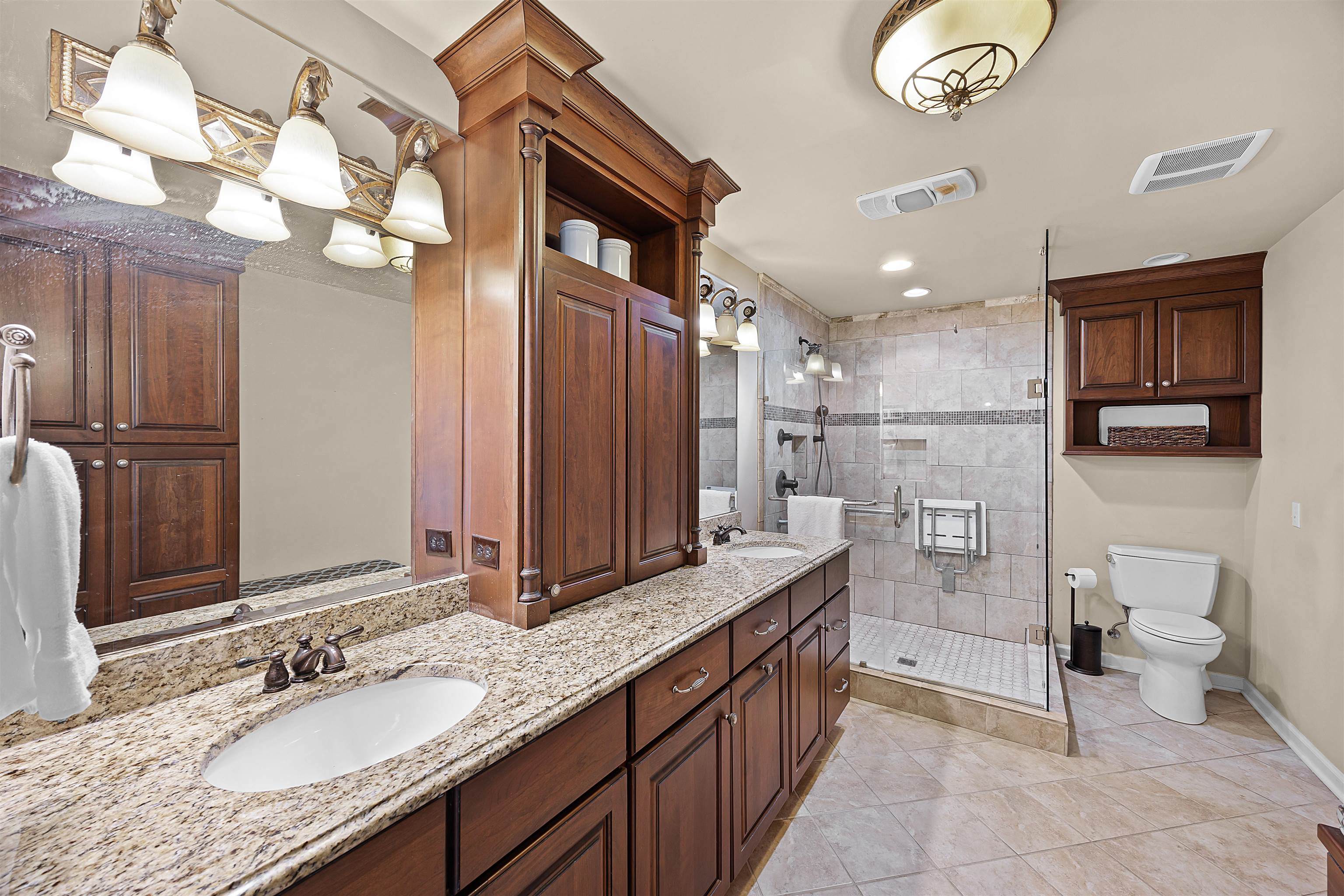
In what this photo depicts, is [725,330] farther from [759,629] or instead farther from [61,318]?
[61,318]

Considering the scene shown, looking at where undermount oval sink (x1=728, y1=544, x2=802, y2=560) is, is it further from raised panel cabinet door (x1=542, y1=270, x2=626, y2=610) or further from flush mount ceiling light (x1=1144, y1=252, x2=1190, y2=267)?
flush mount ceiling light (x1=1144, y1=252, x2=1190, y2=267)

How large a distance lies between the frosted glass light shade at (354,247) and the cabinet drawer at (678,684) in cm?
123

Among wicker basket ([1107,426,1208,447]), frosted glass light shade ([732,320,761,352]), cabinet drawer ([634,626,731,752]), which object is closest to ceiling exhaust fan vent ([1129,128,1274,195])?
frosted glass light shade ([732,320,761,352])

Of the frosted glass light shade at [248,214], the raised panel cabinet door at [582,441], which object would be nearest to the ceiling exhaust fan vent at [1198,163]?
the raised panel cabinet door at [582,441]

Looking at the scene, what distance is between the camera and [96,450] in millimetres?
927

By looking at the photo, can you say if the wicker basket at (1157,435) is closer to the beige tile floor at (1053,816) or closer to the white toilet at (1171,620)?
the white toilet at (1171,620)

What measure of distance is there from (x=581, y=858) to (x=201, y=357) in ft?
4.04

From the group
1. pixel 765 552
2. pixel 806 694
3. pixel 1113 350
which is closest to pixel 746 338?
pixel 765 552

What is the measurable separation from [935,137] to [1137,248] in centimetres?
184

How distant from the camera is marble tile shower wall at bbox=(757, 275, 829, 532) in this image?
3.11 meters

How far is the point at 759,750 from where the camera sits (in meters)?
1.72

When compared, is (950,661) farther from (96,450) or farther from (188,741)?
(96,450)

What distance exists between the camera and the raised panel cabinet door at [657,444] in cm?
179

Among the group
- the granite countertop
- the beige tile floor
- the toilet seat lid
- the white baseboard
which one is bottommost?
the beige tile floor
